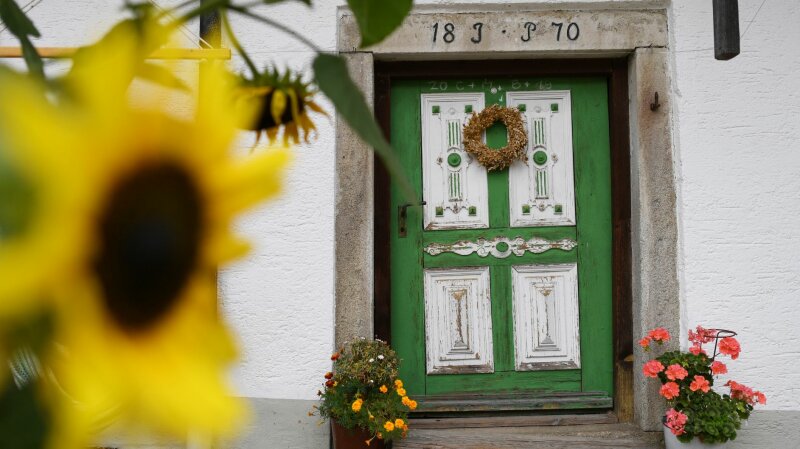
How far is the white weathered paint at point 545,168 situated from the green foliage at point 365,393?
3.45ft

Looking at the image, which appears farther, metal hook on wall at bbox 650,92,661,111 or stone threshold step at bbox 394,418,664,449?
metal hook on wall at bbox 650,92,661,111

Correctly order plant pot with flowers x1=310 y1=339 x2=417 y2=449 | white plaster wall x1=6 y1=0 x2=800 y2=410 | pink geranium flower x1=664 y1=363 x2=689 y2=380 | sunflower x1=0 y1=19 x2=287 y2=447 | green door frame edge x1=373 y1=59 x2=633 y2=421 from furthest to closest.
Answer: green door frame edge x1=373 y1=59 x2=633 y2=421 → white plaster wall x1=6 y1=0 x2=800 y2=410 → pink geranium flower x1=664 y1=363 x2=689 y2=380 → plant pot with flowers x1=310 y1=339 x2=417 y2=449 → sunflower x1=0 y1=19 x2=287 y2=447

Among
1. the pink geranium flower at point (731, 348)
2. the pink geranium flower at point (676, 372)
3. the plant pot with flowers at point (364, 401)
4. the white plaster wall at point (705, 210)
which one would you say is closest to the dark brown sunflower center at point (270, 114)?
the plant pot with flowers at point (364, 401)

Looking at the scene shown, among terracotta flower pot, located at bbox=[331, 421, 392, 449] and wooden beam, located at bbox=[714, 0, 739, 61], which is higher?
wooden beam, located at bbox=[714, 0, 739, 61]

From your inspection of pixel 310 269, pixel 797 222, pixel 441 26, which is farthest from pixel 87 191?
pixel 797 222

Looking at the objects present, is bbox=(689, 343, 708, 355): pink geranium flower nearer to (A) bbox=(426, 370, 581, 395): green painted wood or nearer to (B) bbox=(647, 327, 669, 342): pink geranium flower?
(B) bbox=(647, 327, 669, 342): pink geranium flower

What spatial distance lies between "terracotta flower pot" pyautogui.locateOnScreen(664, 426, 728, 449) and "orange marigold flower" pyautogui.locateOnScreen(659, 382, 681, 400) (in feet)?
0.63

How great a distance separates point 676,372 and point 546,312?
76 centimetres

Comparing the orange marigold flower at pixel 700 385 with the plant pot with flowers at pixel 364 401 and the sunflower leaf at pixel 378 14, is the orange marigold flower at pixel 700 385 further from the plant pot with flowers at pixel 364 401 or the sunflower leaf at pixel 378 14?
the sunflower leaf at pixel 378 14

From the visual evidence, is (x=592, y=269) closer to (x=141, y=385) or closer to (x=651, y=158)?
(x=651, y=158)

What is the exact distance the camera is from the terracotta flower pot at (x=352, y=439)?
3062mm

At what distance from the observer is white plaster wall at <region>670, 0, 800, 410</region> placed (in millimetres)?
3393

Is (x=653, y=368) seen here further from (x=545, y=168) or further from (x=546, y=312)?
(x=545, y=168)

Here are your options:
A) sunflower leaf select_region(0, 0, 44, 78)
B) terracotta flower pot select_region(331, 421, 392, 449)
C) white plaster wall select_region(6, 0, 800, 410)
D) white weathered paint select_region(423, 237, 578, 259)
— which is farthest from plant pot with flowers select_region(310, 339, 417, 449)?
sunflower leaf select_region(0, 0, 44, 78)
